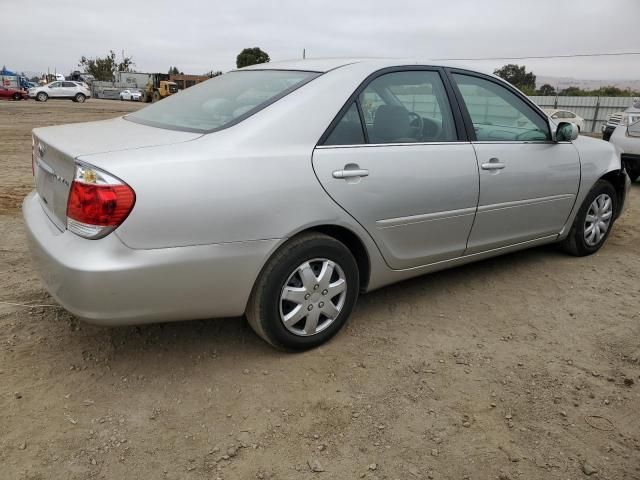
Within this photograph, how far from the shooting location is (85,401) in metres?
2.51

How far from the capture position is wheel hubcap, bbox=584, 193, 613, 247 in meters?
4.61

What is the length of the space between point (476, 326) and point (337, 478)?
1.60 meters

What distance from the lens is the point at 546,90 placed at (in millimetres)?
32750

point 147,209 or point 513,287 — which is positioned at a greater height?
point 147,209

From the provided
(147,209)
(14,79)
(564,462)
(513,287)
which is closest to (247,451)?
(147,209)

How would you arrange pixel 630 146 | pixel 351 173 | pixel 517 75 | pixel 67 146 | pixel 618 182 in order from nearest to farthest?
pixel 67 146 < pixel 351 173 < pixel 618 182 < pixel 630 146 < pixel 517 75

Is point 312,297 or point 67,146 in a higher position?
point 67,146

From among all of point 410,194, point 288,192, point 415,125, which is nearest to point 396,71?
point 415,125

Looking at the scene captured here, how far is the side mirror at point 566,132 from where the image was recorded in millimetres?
3990

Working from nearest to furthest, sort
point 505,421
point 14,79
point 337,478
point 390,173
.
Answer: point 337,478 → point 505,421 → point 390,173 → point 14,79

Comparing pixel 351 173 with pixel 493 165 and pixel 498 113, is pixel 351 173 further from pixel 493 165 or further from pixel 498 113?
pixel 498 113

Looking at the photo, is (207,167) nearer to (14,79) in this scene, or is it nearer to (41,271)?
(41,271)

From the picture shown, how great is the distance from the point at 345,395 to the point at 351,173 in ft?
3.67

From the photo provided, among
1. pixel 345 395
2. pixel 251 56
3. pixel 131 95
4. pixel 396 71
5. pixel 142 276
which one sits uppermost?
pixel 251 56
